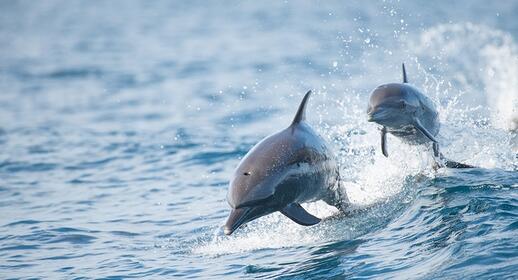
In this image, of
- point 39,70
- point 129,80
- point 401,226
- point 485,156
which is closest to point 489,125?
point 485,156

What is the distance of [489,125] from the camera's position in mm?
15828

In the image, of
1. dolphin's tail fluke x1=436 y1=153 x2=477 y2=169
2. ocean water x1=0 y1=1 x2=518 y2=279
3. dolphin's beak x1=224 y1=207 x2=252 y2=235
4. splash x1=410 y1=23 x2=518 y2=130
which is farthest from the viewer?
splash x1=410 y1=23 x2=518 y2=130

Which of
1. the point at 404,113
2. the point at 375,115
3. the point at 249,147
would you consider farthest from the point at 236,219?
the point at 249,147

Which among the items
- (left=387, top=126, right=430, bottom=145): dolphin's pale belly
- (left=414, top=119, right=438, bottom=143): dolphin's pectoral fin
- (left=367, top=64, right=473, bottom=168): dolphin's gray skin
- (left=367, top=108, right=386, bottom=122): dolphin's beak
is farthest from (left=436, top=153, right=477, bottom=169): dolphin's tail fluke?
(left=367, top=108, right=386, bottom=122): dolphin's beak

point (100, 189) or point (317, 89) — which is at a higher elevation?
point (317, 89)

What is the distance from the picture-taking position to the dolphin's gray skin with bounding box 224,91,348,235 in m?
8.61

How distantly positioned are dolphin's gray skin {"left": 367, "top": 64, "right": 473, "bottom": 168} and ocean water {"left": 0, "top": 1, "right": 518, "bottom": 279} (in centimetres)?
76

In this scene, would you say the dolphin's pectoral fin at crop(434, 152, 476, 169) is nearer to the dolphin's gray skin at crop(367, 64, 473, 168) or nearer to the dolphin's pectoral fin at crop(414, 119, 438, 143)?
the dolphin's gray skin at crop(367, 64, 473, 168)

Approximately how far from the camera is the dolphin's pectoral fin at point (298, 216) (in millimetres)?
8883

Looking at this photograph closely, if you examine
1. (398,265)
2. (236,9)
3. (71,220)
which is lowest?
(398,265)

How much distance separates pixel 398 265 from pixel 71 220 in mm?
6199

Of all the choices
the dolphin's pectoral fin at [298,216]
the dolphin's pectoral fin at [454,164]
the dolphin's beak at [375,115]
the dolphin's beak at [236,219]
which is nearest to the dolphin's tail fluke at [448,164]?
the dolphin's pectoral fin at [454,164]

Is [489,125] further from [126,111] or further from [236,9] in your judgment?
[236,9]

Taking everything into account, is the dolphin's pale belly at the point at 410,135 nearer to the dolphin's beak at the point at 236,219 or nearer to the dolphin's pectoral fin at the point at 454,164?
the dolphin's pectoral fin at the point at 454,164
